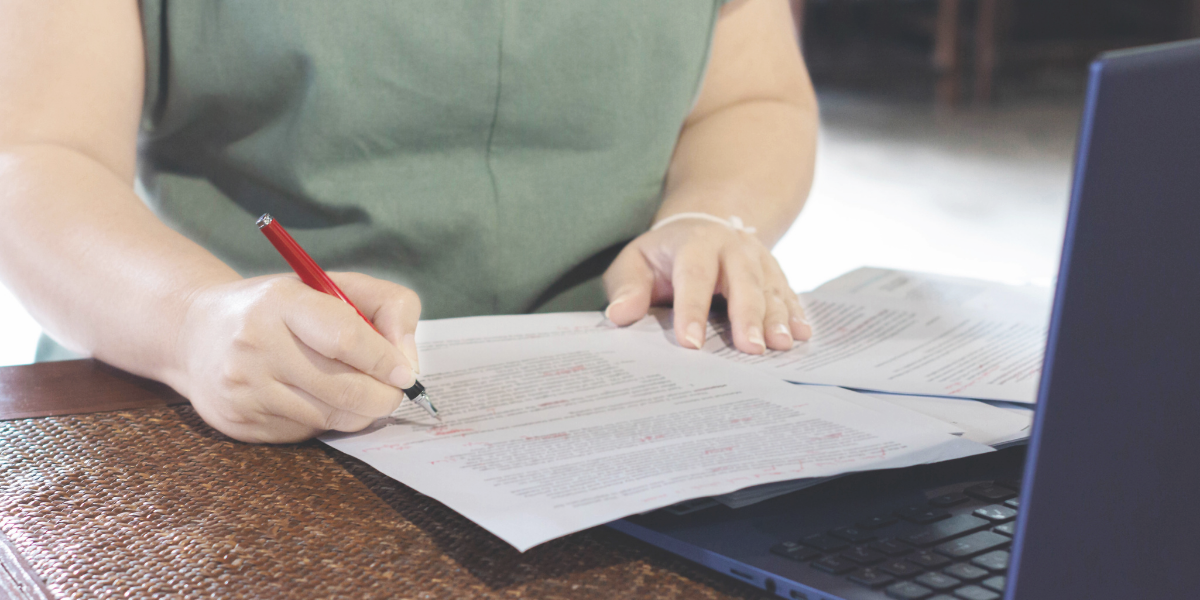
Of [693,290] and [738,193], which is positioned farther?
[738,193]

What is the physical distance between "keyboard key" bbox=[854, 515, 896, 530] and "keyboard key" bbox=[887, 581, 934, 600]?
0.05 metres

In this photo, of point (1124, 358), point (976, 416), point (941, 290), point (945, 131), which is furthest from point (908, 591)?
point (945, 131)

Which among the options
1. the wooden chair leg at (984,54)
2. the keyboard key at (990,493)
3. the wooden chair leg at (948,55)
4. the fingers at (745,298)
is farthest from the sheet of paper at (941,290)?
the wooden chair leg at (984,54)

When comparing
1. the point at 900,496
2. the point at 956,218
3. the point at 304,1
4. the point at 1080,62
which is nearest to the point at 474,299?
the point at 304,1

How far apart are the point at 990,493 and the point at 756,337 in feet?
0.82

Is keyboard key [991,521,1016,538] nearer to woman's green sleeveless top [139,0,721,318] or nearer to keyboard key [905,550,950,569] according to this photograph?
keyboard key [905,550,950,569]

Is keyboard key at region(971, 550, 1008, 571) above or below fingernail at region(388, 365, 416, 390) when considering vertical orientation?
below

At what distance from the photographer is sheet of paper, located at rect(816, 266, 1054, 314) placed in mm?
766

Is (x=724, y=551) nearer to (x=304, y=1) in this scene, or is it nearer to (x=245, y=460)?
(x=245, y=460)

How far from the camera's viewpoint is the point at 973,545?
367 millimetres

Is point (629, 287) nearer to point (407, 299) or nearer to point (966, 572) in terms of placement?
point (407, 299)

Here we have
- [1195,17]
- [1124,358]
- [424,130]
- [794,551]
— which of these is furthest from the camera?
[1195,17]

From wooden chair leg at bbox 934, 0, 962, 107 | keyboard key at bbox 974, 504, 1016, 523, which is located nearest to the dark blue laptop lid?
keyboard key at bbox 974, 504, 1016, 523

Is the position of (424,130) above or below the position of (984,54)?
below
